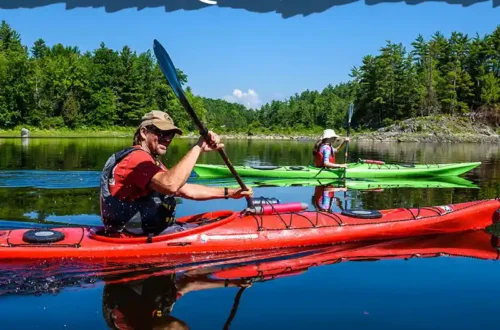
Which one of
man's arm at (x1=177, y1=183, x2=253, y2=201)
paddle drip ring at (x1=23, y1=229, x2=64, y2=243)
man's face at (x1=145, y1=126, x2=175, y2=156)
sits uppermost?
man's face at (x1=145, y1=126, x2=175, y2=156)

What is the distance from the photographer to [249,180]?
43.1 ft

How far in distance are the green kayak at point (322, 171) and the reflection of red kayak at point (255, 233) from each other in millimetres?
6153

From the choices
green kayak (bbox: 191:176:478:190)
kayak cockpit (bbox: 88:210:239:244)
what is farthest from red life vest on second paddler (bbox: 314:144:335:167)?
kayak cockpit (bbox: 88:210:239:244)

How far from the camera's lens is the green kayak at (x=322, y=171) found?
43.3 ft

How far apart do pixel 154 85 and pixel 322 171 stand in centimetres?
5613

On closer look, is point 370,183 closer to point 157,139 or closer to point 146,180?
point 157,139

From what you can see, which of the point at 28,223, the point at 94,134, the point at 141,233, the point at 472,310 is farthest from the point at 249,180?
the point at 94,134

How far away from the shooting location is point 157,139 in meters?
4.89

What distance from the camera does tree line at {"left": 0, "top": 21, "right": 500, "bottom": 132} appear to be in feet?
176

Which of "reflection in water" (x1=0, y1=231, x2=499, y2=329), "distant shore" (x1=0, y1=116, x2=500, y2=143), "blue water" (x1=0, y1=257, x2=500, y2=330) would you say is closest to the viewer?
"blue water" (x1=0, y1=257, x2=500, y2=330)

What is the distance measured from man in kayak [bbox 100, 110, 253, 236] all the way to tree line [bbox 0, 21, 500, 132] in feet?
169

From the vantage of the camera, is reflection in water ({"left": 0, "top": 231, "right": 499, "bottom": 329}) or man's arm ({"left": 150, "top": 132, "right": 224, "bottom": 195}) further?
man's arm ({"left": 150, "top": 132, "right": 224, "bottom": 195})

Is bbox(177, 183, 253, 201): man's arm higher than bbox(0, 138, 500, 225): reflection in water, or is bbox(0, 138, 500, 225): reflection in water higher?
bbox(177, 183, 253, 201): man's arm

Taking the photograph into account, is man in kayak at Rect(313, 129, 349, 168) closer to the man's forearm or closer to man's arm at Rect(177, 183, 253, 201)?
man's arm at Rect(177, 183, 253, 201)
